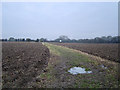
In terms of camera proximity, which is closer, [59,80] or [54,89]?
[54,89]

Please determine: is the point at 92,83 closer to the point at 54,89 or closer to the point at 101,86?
the point at 101,86

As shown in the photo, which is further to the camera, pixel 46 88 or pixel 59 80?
pixel 59 80

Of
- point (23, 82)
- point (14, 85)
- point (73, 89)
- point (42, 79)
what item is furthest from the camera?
point (42, 79)

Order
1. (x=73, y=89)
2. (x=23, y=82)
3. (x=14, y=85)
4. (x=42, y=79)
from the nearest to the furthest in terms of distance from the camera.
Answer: (x=73, y=89) → (x=14, y=85) → (x=23, y=82) → (x=42, y=79)

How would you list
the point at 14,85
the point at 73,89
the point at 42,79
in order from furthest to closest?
the point at 42,79
the point at 14,85
the point at 73,89

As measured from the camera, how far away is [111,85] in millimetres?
5469

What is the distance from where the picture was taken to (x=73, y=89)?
5168 mm

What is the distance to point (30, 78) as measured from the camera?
6488 mm

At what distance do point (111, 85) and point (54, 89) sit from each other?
3434mm

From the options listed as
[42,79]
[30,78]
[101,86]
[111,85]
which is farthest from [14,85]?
[111,85]

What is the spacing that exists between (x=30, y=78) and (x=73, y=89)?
3172 mm

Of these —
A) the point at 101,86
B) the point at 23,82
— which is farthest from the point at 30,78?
the point at 101,86

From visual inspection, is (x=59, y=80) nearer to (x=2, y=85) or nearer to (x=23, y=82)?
(x=23, y=82)

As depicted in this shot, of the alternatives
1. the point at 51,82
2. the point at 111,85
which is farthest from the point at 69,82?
the point at 111,85
